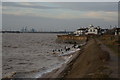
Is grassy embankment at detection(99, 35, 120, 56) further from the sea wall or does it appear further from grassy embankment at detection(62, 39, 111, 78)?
the sea wall

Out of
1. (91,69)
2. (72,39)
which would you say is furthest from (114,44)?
(72,39)

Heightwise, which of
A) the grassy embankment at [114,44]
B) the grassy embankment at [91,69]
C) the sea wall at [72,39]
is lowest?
the grassy embankment at [91,69]

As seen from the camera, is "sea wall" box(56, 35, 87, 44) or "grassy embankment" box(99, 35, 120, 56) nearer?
"grassy embankment" box(99, 35, 120, 56)

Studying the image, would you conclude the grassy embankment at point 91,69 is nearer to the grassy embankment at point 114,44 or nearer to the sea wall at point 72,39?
the grassy embankment at point 114,44

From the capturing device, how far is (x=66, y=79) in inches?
521

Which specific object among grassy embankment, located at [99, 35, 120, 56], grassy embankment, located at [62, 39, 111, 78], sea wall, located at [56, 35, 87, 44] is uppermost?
sea wall, located at [56, 35, 87, 44]

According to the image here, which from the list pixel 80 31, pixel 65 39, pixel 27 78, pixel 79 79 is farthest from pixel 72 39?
pixel 79 79

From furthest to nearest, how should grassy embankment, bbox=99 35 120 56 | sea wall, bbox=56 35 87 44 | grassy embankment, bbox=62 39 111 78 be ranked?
1. sea wall, bbox=56 35 87 44
2. grassy embankment, bbox=99 35 120 56
3. grassy embankment, bbox=62 39 111 78

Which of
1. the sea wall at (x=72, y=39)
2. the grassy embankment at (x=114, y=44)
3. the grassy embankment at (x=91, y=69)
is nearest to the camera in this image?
the grassy embankment at (x=91, y=69)

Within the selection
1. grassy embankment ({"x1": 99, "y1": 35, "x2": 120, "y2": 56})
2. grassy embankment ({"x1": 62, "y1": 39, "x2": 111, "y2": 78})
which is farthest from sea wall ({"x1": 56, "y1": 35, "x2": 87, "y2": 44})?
grassy embankment ({"x1": 62, "y1": 39, "x2": 111, "y2": 78})

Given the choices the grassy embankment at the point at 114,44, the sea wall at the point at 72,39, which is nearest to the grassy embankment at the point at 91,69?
the grassy embankment at the point at 114,44

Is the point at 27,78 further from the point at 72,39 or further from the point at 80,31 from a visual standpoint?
the point at 80,31

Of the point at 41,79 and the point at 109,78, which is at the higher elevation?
the point at 109,78

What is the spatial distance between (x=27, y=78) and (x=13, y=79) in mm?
1145
